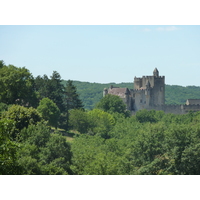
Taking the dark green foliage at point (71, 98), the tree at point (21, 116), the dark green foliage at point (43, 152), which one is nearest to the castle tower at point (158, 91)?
the dark green foliage at point (71, 98)

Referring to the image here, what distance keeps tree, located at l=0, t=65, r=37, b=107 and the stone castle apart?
42.6 m

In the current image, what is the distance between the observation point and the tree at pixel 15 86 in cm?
6475

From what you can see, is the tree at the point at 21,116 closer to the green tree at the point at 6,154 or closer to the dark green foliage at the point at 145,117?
the green tree at the point at 6,154

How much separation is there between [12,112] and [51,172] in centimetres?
1420

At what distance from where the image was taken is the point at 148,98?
11131 centimetres

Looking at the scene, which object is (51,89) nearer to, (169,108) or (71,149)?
(71,149)

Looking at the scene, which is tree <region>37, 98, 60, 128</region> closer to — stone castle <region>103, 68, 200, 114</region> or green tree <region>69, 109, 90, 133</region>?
green tree <region>69, 109, 90, 133</region>

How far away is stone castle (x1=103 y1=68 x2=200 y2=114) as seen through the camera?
110 metres

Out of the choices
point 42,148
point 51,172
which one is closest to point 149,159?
point 42,148

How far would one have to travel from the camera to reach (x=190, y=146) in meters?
41.8

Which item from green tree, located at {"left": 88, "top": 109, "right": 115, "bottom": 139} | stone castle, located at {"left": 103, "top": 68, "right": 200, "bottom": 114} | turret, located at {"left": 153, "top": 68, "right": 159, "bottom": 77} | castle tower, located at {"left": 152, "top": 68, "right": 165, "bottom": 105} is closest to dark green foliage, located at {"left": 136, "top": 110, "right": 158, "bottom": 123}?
stone castle, located at {"left": 103, "top": 68, "right": 200, "bottom": 114}

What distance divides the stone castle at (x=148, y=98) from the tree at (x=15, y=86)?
140 feet

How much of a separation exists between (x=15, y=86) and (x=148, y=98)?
50.5 metres

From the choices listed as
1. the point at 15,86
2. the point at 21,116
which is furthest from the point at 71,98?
the point at 21,116
